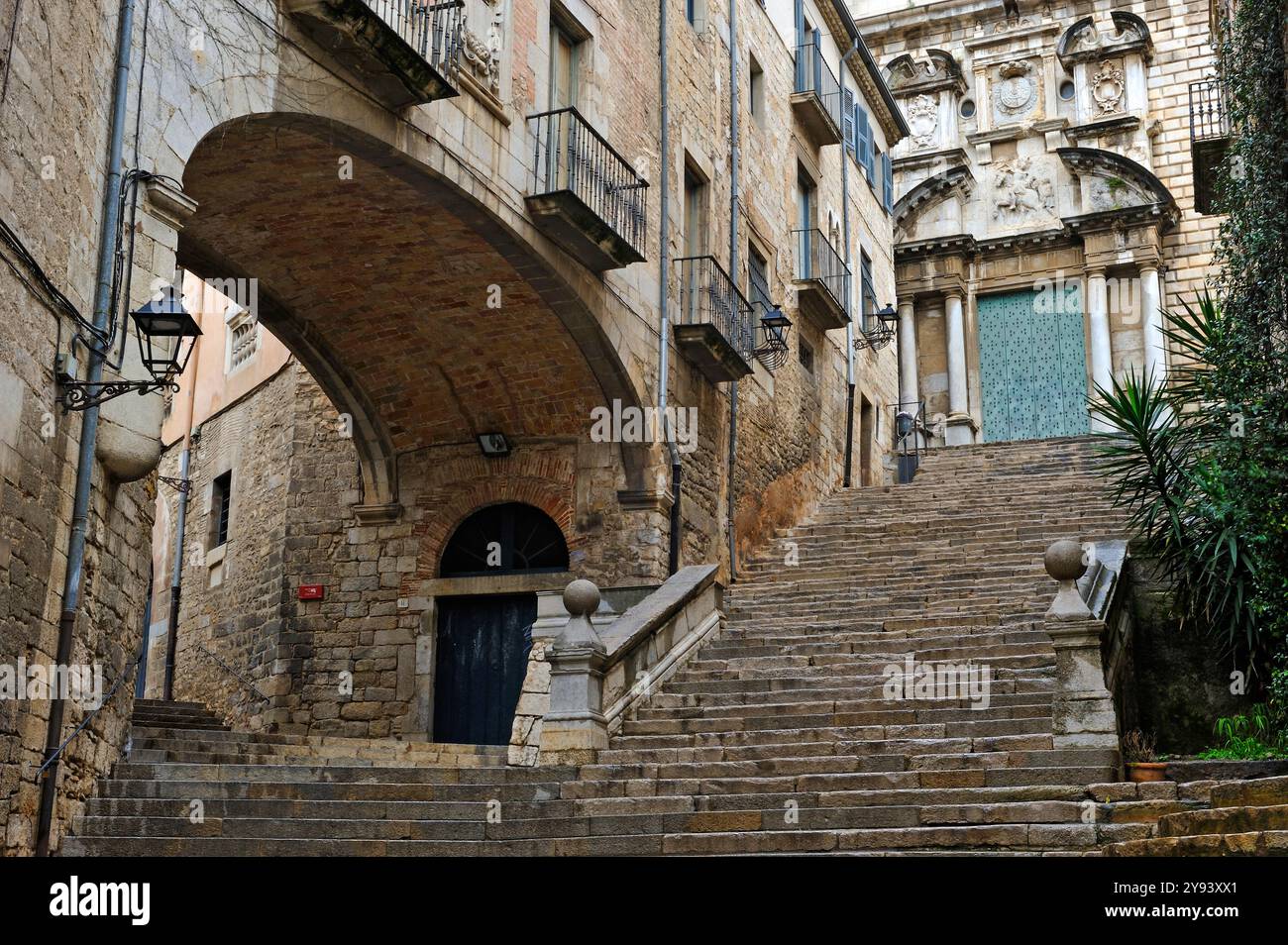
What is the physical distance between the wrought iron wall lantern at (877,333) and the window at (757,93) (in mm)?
4344

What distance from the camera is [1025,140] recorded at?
2952 centimetres

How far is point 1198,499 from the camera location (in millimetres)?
12891

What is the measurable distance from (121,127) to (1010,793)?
21.5 feet

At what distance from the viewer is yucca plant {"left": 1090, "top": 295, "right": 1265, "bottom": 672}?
1209 cm

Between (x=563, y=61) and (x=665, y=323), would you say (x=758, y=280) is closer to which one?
(x=665, y=323)

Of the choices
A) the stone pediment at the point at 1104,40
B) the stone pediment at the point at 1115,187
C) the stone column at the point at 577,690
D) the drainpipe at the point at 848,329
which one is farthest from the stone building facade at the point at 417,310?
the stone pediment at the point at 1104,40

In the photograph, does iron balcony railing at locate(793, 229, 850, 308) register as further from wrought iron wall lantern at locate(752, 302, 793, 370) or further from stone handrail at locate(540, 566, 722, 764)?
stone handrail at locate(540, 566, 722, 764)

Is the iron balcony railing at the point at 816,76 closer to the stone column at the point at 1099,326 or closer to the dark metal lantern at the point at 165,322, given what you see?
the stone column at the point at 1099,326

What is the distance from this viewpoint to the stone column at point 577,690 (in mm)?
10711

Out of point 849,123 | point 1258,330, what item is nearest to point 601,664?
point 1258,330

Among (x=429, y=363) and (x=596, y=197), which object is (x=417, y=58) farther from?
(x=429, y=363)

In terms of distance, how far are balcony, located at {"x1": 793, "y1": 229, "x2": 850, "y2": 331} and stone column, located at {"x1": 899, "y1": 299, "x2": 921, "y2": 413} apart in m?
6.50

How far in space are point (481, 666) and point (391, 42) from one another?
692 centimetres
